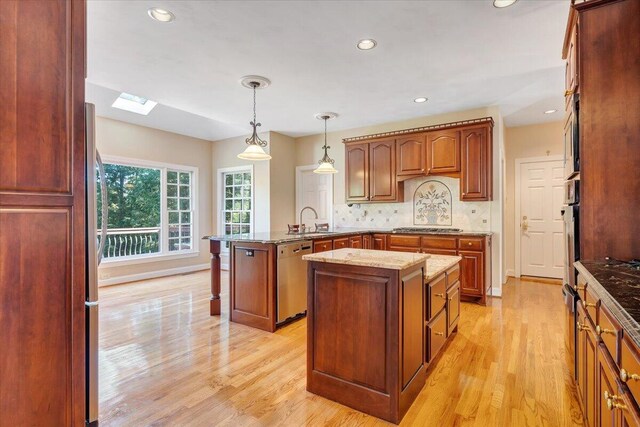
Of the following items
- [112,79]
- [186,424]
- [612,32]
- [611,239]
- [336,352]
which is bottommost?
[186,424]

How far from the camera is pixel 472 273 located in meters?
4.14

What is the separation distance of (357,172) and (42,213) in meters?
4.63

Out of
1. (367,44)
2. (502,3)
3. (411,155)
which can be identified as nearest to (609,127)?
(502,3)

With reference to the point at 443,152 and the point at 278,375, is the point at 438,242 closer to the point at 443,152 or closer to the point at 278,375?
the point at 443,152

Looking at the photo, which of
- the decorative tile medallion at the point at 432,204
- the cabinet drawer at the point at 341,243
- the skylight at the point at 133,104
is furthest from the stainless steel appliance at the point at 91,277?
the decorative tile medallion at the point at 432,204

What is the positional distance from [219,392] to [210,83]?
125 inches

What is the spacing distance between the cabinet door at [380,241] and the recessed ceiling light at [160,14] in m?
3.62

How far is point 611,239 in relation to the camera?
1.79 meters

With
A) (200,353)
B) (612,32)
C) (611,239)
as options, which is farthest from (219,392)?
(612,32)

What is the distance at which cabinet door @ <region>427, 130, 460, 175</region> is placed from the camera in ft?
15.1

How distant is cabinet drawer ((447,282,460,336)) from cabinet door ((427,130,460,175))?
2183 mm

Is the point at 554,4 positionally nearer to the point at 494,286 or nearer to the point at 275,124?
the point at 494,286

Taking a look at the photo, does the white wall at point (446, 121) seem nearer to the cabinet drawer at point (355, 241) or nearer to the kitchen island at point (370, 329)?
the cabinet drawer at point (355, 241)

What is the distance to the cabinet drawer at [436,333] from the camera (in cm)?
229
